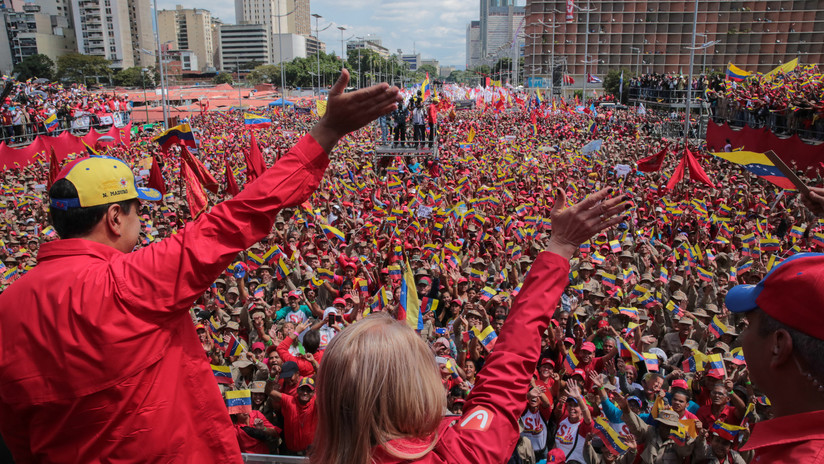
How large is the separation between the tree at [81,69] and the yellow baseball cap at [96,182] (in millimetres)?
89845

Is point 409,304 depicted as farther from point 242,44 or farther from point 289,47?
point 242,44

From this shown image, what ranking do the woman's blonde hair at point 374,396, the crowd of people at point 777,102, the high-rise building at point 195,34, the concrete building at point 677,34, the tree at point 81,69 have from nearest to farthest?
1. the woman's blonde hair at point 374,396
2. the crowd of people at point 777,102
3. the tree at point 81,69
4. the concrete building at point 677,34
5. the high-rise building at point 195,34

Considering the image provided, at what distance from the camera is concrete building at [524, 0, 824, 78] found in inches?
3410

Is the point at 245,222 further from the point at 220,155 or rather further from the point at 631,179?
the point at 220,155

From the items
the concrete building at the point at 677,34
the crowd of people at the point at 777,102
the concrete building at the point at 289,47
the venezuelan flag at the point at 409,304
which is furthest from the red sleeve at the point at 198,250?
the concrete building at the point at 289,47

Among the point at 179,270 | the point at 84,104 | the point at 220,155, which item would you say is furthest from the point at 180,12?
the point at 179,270

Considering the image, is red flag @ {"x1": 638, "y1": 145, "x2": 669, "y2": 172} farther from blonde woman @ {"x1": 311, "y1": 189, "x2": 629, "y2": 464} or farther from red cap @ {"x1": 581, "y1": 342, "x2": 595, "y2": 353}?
blonde woman @ {"x1": 311, "y1": 189, "x2": 629, "y2": 464}

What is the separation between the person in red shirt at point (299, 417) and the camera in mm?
4363

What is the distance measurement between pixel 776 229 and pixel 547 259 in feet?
37.9

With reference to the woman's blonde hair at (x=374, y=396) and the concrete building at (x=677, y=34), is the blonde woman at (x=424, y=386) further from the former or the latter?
the concrete building at (x=677, y=34)

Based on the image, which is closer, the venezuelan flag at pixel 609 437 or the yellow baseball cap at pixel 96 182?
the yellow baseball cap at pixel 96 182

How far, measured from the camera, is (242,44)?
524 feet

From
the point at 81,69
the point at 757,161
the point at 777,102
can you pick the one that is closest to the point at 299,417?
the point at 757,161

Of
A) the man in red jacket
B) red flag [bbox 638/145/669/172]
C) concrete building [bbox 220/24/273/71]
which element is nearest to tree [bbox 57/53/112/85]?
concrete building [bbox 220/24/273/71]
